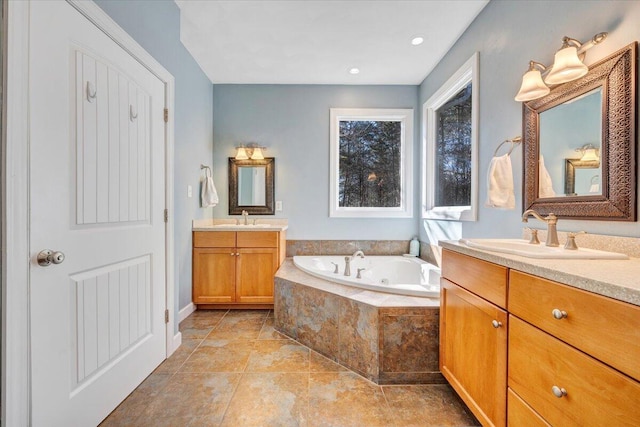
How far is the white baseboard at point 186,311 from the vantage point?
8.45 feet

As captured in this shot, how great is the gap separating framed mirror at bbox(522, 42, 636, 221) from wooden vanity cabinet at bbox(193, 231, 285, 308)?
2251 millimetres

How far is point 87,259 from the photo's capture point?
1.27 meters

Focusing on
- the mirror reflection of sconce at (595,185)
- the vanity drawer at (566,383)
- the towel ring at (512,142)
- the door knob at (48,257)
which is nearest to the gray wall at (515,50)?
the towel ring at (512,142)

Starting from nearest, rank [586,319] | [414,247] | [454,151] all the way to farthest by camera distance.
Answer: [586,319]
[454,151]
[414,247]

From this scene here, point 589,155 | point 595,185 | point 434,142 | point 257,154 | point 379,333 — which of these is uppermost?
point 434,142

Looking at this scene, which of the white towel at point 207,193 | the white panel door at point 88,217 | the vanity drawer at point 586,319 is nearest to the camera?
the vanity drawer at point 586,319

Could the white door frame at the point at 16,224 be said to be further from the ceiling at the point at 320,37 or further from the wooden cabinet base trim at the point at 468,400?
the wooden cabinet base trim at the point at 468,400

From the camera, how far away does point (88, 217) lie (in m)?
1.27

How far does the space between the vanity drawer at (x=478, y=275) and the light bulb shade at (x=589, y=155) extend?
0.67 m

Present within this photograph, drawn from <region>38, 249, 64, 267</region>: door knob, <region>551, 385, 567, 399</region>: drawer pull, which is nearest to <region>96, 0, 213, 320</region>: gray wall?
<region>38, 249, 64, 267</region>: door knob

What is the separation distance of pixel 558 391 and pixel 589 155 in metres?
1.02

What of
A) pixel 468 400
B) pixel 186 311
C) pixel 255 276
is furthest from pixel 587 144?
pixel 186 311

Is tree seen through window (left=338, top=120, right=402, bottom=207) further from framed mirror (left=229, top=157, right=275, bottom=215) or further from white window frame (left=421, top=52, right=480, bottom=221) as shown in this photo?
framed mirror (left=229, top=157, right=275, bottom=215)

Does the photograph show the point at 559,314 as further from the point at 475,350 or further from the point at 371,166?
the point at 371,166
